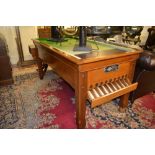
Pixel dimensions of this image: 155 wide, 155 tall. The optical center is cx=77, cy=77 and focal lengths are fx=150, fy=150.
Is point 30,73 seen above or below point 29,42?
below

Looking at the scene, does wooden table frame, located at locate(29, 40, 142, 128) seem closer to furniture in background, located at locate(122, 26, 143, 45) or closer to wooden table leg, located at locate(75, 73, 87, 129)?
wooden table leg, located at locate(75, 73, 87, 129)

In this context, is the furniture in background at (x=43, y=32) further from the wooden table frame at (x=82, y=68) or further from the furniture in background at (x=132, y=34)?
the wooden table frame at (x=82, y=68)

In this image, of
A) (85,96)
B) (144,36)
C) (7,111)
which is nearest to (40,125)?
(7,111)

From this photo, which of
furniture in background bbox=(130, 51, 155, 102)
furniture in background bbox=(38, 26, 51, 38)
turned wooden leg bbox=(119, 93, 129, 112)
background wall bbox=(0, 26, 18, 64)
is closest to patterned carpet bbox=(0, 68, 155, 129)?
turned wooden leg bbox=(119, 93, 129, 112)

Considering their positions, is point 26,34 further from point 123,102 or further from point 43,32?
point 123,102

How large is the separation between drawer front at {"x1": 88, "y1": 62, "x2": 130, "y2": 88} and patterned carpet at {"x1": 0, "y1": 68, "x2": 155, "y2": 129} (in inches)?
22.2

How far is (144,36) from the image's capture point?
5.06 meters

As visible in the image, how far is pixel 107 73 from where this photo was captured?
4.84 ft

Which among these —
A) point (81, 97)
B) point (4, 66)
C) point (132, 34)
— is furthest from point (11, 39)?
point (132, 34)

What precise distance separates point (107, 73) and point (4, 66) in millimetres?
1853

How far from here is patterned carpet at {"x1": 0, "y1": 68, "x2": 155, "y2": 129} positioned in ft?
5.64

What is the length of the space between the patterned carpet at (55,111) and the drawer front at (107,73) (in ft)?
1.85
